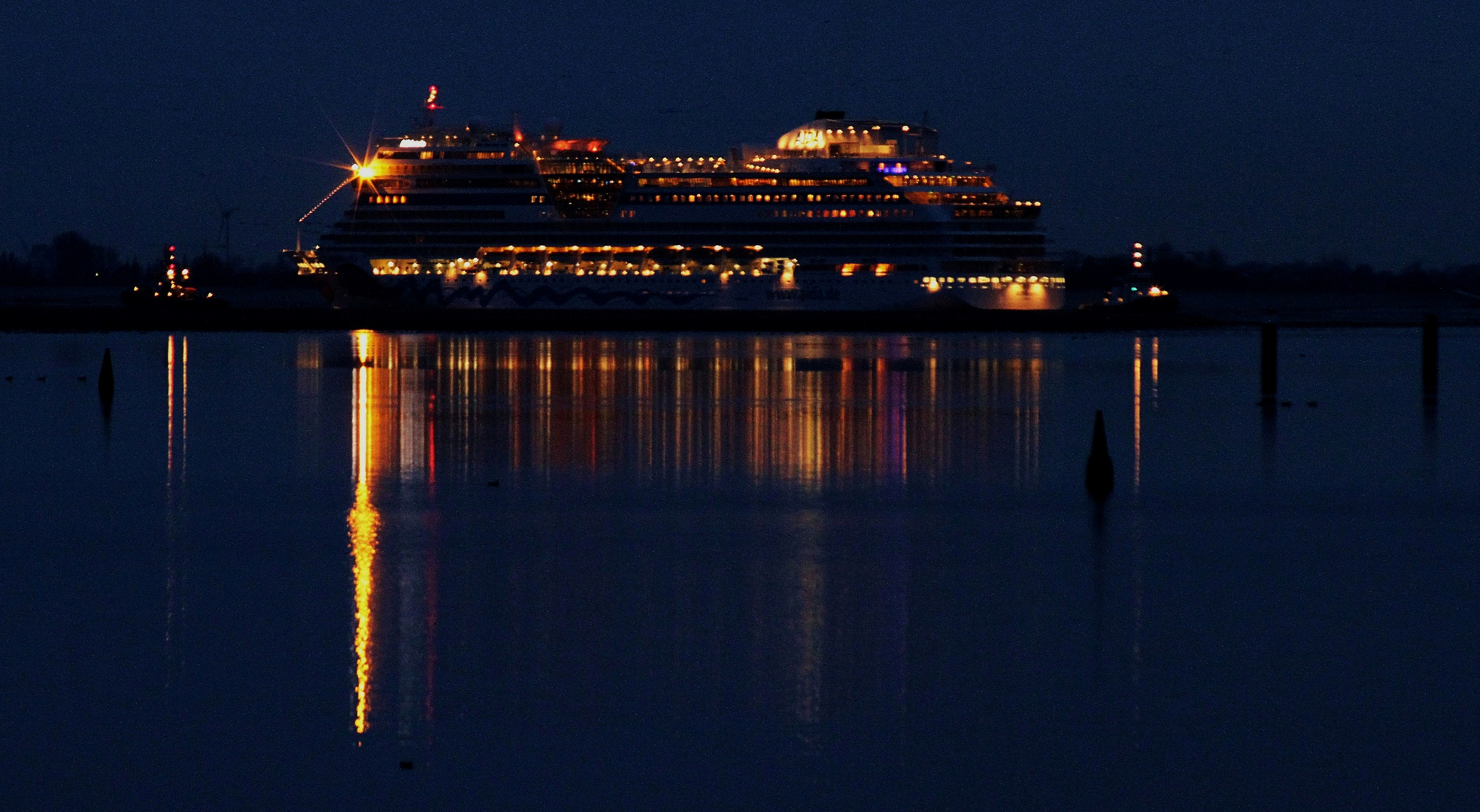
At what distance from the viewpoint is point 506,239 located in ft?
318

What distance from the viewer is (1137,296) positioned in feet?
372

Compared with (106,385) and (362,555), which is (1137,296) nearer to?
(106,385)

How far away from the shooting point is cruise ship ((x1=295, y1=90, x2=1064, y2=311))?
3718 inches

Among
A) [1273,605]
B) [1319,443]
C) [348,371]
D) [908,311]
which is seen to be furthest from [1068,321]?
[1273,605]

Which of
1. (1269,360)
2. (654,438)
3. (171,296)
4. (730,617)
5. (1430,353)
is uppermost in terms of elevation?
(171,296)

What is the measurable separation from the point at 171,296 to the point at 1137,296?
59605 millimetres

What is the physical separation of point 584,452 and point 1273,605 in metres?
11.5

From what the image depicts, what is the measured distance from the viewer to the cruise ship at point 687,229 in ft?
310

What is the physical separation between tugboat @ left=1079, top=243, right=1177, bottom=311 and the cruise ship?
11556mm

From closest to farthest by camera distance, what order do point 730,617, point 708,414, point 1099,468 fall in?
point 730,617, point 1099,468, point 708,414

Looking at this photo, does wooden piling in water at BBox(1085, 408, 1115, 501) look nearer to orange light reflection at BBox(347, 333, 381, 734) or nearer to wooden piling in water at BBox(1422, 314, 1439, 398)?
orange light reflection at BBox(347, 333, 381, 734)

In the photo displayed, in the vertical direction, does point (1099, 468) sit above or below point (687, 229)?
below

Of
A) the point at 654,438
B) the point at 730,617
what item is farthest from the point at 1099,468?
the point at 730,617

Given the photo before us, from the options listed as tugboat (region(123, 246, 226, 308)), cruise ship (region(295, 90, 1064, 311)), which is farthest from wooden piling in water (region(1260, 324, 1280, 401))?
tugboat (region(123, 246, 226, 308))
